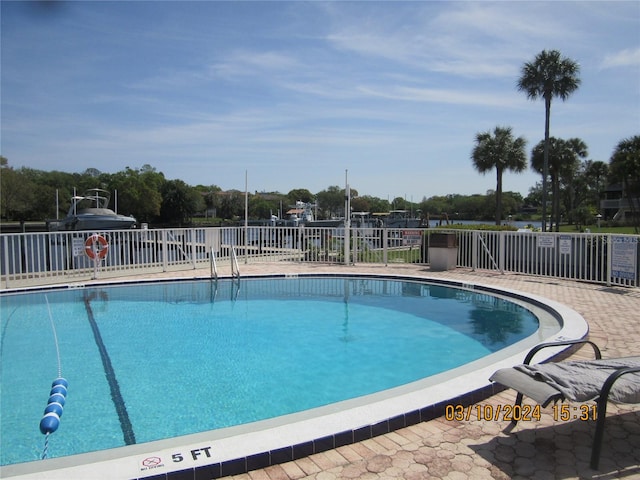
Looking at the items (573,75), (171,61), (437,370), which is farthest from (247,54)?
(573,75)

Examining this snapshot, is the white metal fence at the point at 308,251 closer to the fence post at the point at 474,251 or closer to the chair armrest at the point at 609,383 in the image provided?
the fence post at the point at 474,251

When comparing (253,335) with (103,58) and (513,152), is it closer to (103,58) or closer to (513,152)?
(103,58)

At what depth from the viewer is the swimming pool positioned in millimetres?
4254

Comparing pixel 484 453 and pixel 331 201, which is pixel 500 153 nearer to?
pixel 484 453

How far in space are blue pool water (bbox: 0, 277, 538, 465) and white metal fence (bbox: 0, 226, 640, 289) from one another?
1349mm

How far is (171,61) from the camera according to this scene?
1245cm

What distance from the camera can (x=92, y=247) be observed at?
1089cm

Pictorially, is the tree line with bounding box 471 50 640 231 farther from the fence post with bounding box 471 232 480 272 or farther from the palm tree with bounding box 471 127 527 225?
the fence post with bounding box 471 232 480 272

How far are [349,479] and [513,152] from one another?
3716cm

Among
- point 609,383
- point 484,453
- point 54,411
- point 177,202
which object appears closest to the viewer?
point 609,383

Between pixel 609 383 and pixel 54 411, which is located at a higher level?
pixel 609 383

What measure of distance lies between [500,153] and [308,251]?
26.2 meters
